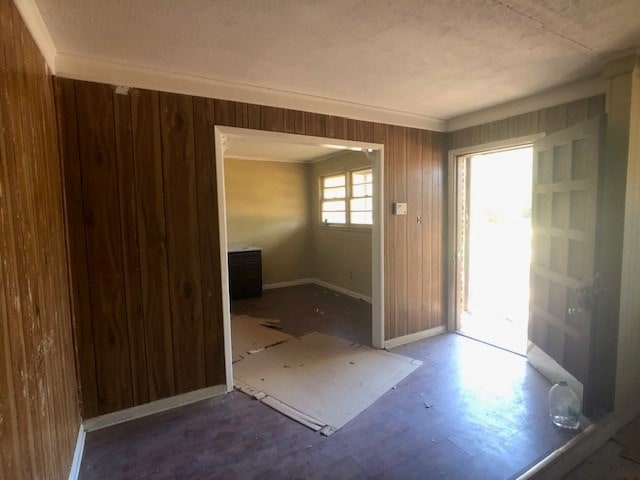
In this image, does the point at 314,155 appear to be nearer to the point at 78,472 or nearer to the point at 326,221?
the point at 326,221

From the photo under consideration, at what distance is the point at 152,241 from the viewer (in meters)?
2.38

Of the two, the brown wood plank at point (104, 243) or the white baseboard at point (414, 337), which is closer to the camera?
the brown wood plank at point (104, 243)

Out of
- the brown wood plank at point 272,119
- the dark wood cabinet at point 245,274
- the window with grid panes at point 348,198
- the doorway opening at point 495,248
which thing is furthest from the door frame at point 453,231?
the dark wood cabinet at point 245,274

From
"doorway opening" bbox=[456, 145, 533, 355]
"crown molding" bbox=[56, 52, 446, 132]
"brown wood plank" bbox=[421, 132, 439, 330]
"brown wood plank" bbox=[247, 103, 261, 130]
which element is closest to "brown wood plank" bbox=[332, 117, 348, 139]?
"crown molding" bbox=[56, 52, 446, 132]

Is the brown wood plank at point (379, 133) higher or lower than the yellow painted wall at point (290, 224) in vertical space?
higher

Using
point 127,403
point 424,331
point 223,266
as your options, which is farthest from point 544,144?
point 127,403

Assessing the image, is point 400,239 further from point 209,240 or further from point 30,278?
point 30,278

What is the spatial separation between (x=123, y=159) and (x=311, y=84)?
1436 millimetres

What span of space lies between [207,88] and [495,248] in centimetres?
631

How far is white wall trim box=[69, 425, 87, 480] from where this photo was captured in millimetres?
1843

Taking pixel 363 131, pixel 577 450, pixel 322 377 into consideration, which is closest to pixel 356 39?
pixel 363 131

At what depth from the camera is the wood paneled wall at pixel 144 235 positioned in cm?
218

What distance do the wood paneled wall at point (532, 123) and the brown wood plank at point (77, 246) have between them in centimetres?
338

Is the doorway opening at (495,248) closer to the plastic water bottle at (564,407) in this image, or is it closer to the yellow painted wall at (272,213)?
the plastic water bottle at (564,407)
